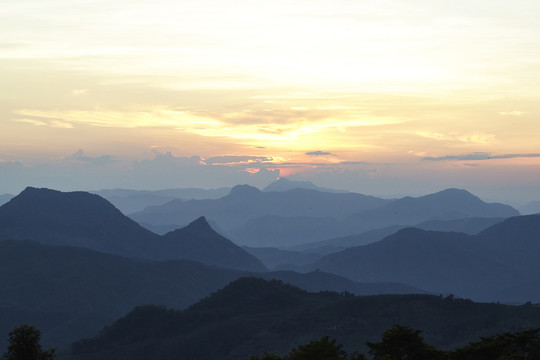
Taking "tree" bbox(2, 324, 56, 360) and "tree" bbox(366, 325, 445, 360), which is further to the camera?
"tree" bbox(2, 324, 56, 360)

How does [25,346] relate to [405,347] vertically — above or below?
above

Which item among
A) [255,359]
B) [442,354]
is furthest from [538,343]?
[255,359]

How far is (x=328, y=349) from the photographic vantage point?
247 feet

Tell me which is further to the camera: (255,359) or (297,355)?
(297,355)

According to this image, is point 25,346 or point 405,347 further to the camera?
point 25,346

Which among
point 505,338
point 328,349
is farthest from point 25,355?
point 505,338

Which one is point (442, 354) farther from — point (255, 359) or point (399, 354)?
point (255, 359)

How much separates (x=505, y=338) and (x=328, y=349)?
67.0 ft

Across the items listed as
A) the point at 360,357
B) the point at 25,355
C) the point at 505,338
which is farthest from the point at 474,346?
the point at 25,355

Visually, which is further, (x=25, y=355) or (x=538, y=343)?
(x=25, y=355)

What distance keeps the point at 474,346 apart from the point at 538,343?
7.51 meters

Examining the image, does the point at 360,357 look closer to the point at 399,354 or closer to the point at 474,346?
the point at 399,354

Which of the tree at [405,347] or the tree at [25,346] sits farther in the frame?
the tree at [25,346]

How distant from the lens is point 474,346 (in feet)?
238
